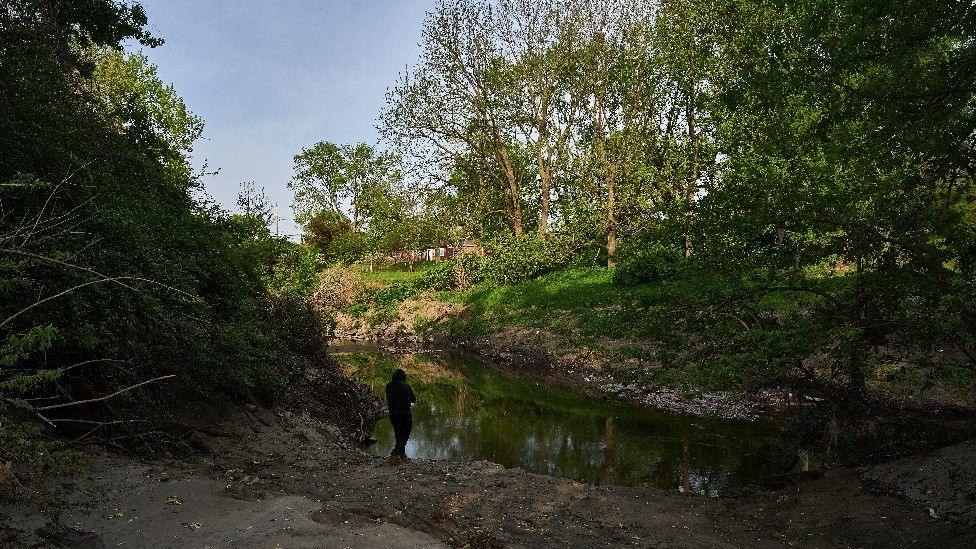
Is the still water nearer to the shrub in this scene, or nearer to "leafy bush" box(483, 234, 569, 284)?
"leafy bush" box(483, 234, 569, 284)

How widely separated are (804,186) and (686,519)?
5.06 metres

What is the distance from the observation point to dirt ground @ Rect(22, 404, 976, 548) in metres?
5.86

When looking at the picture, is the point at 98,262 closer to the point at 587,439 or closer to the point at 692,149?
the point at 587,439

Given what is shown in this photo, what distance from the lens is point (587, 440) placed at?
13867 mm

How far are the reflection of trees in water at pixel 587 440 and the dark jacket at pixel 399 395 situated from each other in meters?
1.93

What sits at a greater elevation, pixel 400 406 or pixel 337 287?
pixel 337 287

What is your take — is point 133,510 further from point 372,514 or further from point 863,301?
point 863,301

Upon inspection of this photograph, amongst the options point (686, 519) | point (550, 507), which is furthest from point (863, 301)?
point (550, 507)

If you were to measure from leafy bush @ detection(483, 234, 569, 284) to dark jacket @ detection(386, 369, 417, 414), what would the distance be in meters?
23.1

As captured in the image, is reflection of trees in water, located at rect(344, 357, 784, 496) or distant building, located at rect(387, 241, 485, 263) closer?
reflection of trees in water, located at rect(344, 357, 784, 496)

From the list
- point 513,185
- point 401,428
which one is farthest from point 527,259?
point 401,428

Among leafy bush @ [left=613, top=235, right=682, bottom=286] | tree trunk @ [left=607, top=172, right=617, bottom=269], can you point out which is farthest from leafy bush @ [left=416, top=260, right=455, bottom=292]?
leafy bush @ [left=613, top=235, right=682, bottom=286]

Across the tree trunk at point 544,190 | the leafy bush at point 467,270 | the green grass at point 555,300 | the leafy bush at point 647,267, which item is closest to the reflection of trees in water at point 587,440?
the green grass at point 555,300

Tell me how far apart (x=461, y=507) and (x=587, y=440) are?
658 centimetres
